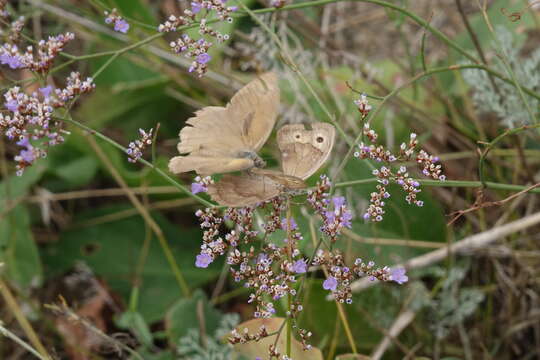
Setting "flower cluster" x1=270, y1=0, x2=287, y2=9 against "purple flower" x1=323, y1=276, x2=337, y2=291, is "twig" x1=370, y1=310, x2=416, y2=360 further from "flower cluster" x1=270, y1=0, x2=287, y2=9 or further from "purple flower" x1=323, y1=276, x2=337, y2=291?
"flower cluster" x1=270, y1=0, x2=287, y2=9

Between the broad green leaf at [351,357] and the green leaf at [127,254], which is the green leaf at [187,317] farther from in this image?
the broad green leaf at [351,357]

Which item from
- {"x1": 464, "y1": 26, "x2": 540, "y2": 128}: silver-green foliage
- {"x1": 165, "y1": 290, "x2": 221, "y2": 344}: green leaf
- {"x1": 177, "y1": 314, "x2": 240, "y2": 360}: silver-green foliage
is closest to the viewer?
{"x1": 177, "y1": 314, "x2": 240, "y2": 360}: silver-green foliage

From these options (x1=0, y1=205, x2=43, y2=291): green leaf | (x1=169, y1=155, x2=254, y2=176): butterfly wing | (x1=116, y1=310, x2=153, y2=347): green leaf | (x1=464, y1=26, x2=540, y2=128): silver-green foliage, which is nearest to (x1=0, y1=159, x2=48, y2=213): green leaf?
(x1=0, y1=205, x2=43, y2=291): green leaf

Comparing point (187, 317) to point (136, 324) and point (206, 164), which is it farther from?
point (206, 164)

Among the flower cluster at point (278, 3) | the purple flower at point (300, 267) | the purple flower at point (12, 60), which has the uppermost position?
the flower cluster at point (278, 3)

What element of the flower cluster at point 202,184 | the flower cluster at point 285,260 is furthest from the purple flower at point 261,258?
the flower cluster at point 202,184

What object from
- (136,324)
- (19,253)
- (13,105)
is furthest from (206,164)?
(19,253)
